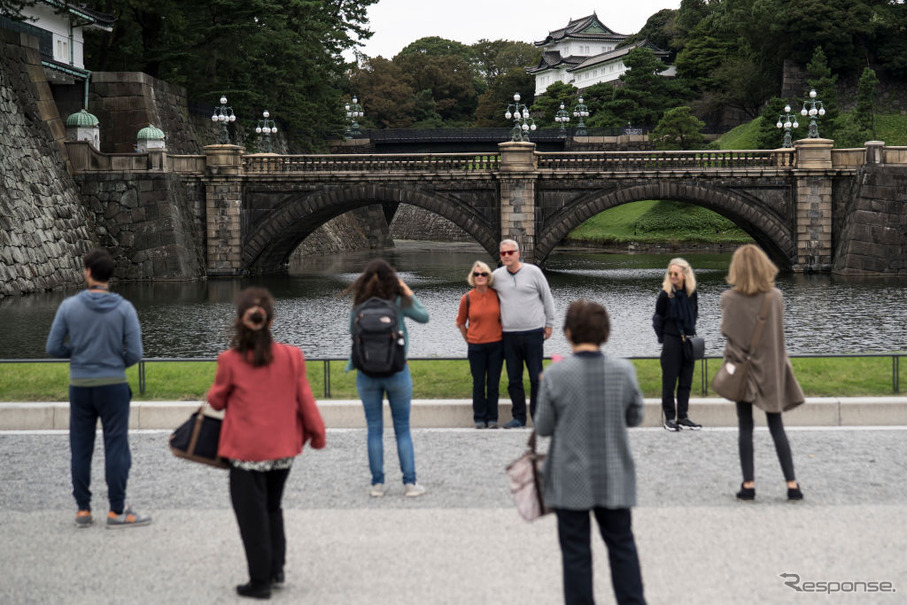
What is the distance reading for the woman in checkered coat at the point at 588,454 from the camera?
18.1 ft

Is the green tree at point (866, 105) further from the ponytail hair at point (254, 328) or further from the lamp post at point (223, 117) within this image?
the ponytail hair at point (254, 328)

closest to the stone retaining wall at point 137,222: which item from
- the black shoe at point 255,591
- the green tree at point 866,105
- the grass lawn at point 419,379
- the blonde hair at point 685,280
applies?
the grass lawn at point 419,379

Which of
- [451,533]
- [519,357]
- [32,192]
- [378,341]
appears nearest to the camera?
[451,533]

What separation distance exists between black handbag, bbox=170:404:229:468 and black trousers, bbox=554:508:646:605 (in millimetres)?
2190

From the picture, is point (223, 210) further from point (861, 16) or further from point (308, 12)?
point (861, 16)

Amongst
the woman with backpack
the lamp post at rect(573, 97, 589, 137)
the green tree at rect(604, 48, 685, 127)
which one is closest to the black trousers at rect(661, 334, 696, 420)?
the woman with backpack

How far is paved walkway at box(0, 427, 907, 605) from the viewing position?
6383 mm

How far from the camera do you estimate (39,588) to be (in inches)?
254

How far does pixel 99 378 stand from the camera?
773 centimetres

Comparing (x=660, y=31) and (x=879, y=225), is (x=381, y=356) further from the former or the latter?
(x=660, y=31)

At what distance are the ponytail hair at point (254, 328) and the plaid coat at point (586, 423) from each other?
67.9 inches

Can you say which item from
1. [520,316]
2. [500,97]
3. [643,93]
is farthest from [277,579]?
[500,97]

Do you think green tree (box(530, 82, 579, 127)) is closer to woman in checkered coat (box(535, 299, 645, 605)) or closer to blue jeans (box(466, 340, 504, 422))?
blue jeans (box(466, 340, 504, 422))

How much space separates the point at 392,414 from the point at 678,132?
6700 cm
